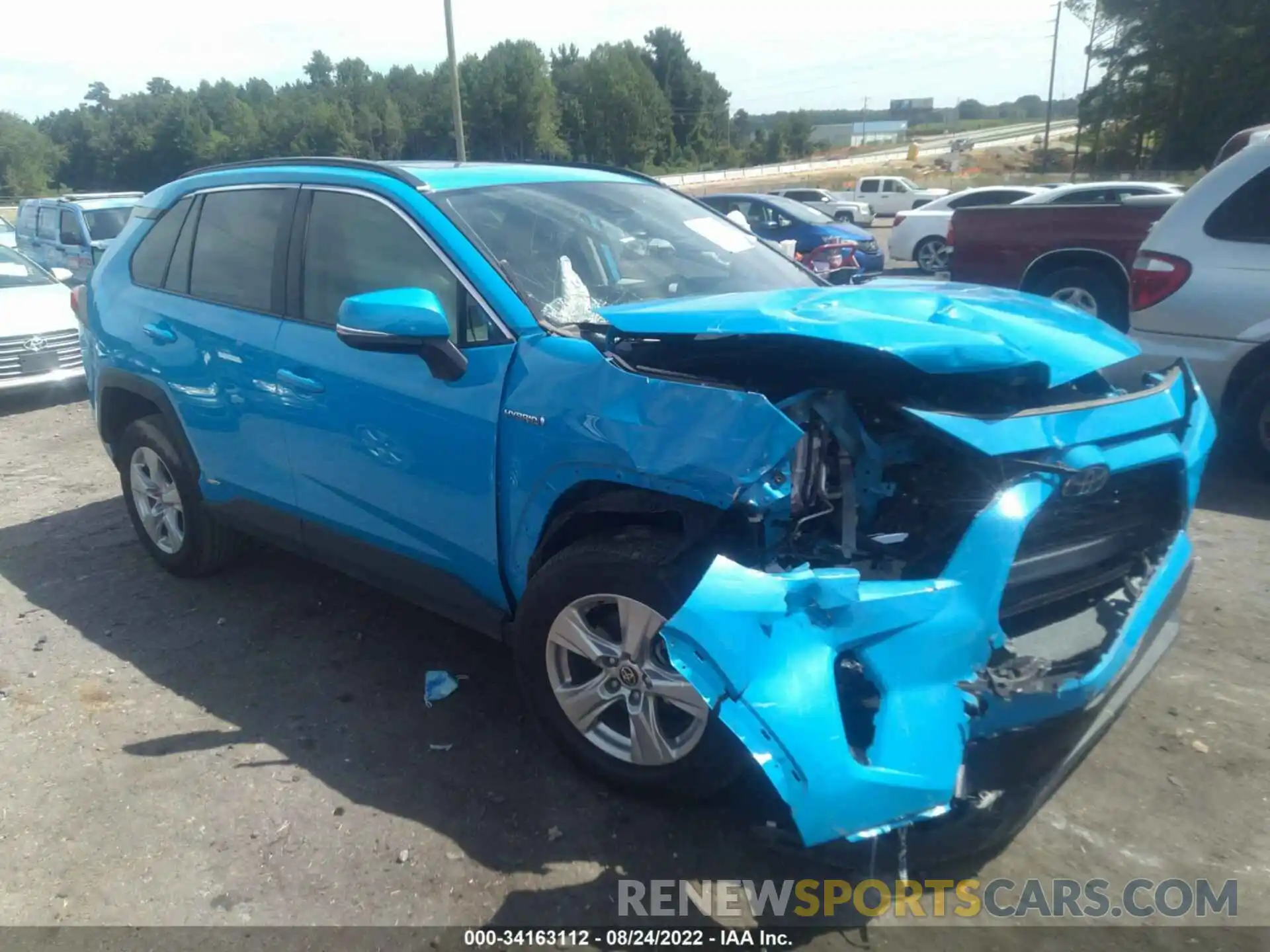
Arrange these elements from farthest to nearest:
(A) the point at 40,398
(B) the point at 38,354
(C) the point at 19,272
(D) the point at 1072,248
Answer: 1. (C) the point at 19,272
2. (A) the point at 40,398
3. (B) the point at 38,354
4. (D) the point at 1072,248

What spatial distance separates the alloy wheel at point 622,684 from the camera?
8.95ft

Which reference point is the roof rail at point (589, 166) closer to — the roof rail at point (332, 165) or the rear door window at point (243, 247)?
the roof rail at point (332, 165)

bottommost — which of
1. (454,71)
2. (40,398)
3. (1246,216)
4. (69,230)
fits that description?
(40,398)

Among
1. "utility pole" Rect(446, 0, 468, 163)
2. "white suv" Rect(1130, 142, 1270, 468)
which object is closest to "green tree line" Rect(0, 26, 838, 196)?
"utility pole" Rect(446, 0, 468, 163)

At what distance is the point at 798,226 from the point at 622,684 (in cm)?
1436

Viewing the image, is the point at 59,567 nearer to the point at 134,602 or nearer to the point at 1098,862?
the point at 134,602

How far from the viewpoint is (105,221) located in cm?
1347

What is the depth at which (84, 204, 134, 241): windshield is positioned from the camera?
13234 millimetres

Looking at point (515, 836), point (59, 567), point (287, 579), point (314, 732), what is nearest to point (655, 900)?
point (515, 836)

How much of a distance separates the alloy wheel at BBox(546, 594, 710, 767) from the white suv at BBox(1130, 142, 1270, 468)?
13.8 feet

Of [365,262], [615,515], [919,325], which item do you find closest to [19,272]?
[365,262]

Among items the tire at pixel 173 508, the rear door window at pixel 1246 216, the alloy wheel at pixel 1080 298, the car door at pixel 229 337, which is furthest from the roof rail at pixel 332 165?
the alloy wheel at pixel 1080 298

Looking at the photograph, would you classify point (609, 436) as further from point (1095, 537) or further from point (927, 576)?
point (1095, 537)

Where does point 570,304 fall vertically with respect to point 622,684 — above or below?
above
